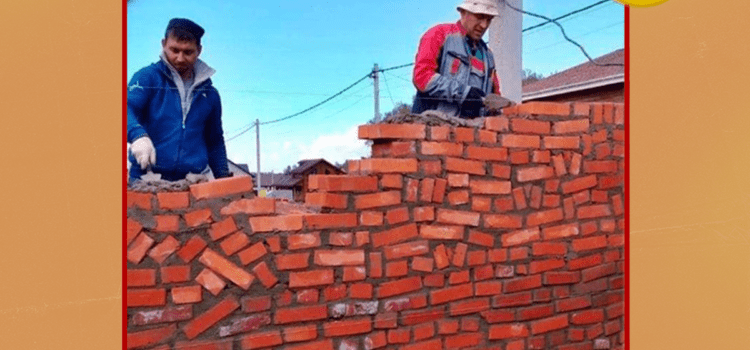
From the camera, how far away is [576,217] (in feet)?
10.1

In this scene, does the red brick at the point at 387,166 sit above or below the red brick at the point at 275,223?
above

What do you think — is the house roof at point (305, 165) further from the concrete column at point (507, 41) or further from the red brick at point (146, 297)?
the concrete column at point (507, 41)

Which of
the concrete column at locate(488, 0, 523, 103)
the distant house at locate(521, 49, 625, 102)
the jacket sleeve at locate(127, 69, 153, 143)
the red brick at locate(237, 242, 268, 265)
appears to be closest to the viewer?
the jacket sleeve at locate(127, 69, 153, 143)

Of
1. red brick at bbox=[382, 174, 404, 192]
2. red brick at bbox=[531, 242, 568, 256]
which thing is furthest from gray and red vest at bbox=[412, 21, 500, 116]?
red brick at bbox=[531, 242, 568, 256]

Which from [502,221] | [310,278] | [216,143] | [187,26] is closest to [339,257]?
[310,278]

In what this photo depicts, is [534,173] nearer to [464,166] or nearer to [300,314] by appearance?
[464,166]

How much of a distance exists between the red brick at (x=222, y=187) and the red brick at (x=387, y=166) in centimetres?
39

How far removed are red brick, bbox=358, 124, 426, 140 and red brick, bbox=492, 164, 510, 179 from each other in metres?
0.34

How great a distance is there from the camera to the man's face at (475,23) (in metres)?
2.71

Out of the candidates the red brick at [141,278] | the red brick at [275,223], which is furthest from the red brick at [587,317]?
the red brick at [141,278]

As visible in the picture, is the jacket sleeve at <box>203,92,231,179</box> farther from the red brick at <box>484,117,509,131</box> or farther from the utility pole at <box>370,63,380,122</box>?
the red brick at <box>484,117,509,131</box>

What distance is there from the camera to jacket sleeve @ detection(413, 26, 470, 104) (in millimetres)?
2631

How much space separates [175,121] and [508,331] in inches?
57.5

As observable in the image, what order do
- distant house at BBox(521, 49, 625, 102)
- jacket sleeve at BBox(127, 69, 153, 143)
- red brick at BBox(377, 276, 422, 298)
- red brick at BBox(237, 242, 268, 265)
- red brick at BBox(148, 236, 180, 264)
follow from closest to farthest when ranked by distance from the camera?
jacket sleeve at BBox(127, 69, 153, 143) → red brick at BBox(148, 236, 180, 264) → red brick at BBox(237, 242, 268, 265) → red brick at BBox(377, 276, 422, 298) → distant house at BBox(521, 49, 625, 102)
